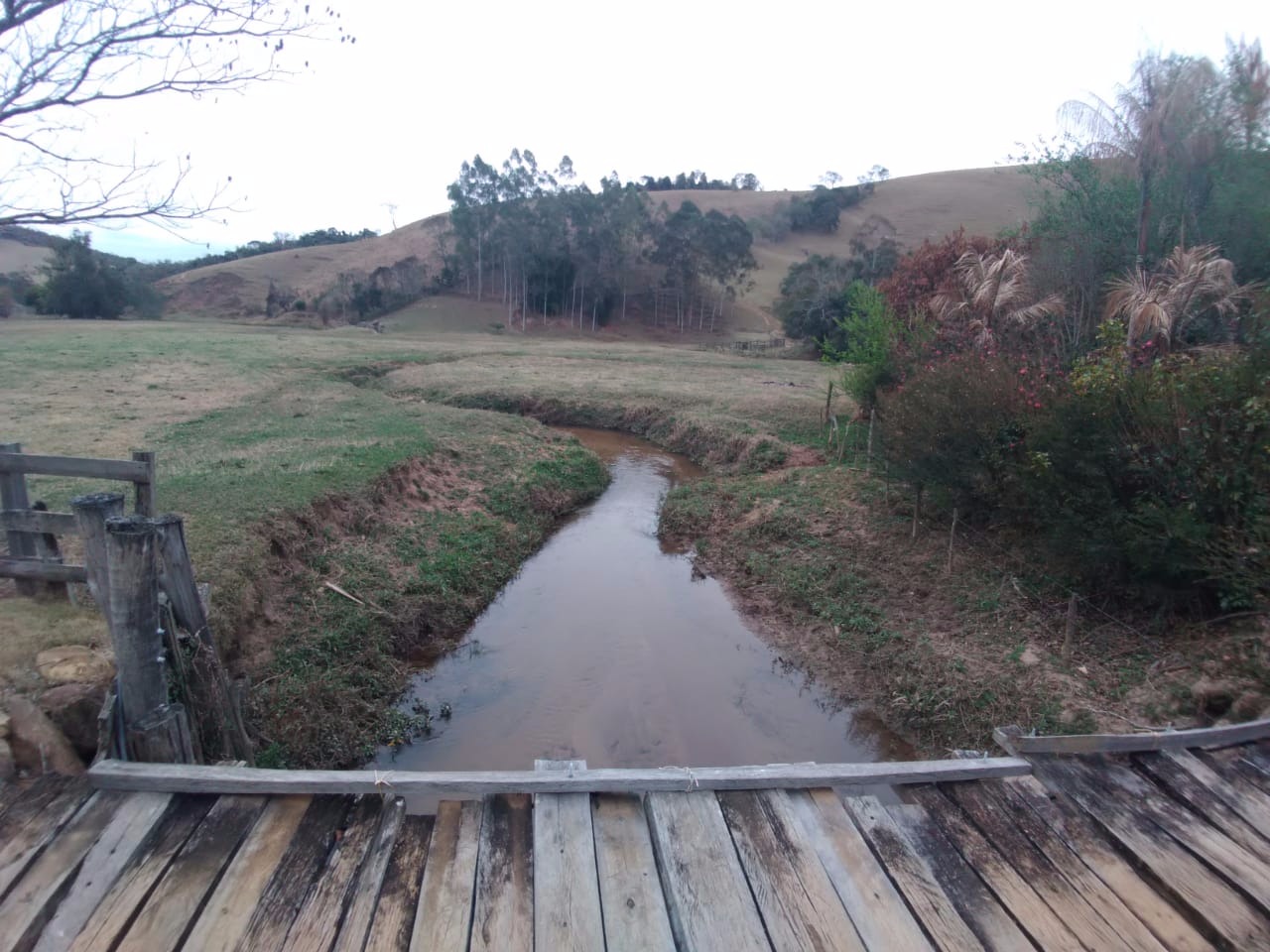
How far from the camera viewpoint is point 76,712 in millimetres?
4969

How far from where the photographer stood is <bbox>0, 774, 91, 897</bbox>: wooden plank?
3.63 m

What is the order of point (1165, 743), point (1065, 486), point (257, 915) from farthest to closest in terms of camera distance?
point (1065, 486)
point (1165, 743)
point (257, 915)

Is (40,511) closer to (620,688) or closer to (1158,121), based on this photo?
(620,688)

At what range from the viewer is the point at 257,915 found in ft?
11.5

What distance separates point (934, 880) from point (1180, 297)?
10806 millimetres

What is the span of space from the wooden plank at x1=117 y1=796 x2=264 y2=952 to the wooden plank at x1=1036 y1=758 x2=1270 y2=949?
189 inches

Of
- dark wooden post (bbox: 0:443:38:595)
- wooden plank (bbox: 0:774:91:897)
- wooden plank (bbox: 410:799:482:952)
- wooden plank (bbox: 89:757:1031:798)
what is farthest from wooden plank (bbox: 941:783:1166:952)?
dark wooden post (bbox: 0:443:38:595)

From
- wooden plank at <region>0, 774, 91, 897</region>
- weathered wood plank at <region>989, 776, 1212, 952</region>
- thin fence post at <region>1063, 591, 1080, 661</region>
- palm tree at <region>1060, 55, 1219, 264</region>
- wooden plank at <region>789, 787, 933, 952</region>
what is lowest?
thin fence post at <region>1063, 591, 1080, 661</region>

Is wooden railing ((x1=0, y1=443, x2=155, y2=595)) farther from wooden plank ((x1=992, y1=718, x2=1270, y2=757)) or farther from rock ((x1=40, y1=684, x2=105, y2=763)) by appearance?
wooden plank ((x1=992, y1=718, x2=1270, y2=757))

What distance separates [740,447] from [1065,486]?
422 inches

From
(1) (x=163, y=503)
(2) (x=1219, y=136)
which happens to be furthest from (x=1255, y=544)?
(1) (x=163, y=503)

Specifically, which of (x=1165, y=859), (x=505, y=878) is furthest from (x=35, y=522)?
(x=1165, y=859)

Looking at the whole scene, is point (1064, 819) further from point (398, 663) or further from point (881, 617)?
point (398, 663)

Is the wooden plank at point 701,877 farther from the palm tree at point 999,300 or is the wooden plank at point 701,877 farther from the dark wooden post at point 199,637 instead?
the palm tree at point 999,300
